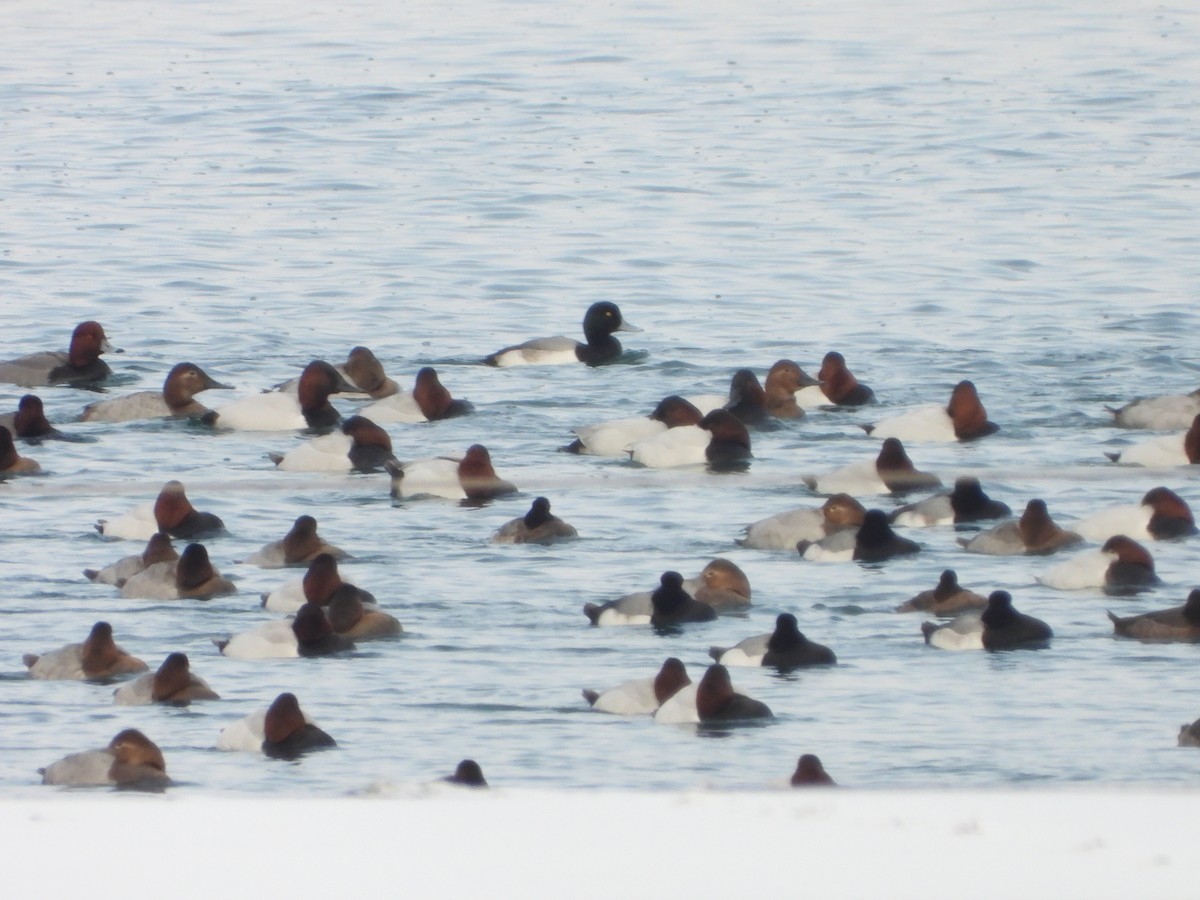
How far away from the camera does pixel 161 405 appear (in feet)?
55.4

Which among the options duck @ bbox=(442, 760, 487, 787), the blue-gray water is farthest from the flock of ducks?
the blue-gray water

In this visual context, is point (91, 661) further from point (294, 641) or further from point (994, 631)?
point (994, 631)

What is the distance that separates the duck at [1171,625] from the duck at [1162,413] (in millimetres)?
5110

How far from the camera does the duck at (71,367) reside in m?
18.5

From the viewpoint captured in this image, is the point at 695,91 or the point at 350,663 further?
the point at 695,91

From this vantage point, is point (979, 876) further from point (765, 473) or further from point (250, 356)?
point (250, 356)

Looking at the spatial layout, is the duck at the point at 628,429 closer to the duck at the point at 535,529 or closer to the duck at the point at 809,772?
the duck at the point at 535,529

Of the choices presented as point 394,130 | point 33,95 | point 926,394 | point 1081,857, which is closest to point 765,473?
point 926,394

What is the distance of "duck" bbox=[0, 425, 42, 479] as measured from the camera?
14664 millimetres

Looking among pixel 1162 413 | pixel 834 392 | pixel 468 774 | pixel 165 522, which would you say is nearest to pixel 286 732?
pixel 468 774

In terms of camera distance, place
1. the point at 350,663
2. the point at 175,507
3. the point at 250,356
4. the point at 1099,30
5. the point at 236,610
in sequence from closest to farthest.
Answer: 1. the point at 350,663
2. the point at 236,610
3. the point at 175,507
4. the point at 250,356
5. the point at 1099,30

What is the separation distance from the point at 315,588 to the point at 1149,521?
495cm

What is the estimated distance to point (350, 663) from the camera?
35.3 ft

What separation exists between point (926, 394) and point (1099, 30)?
97.3 feet
